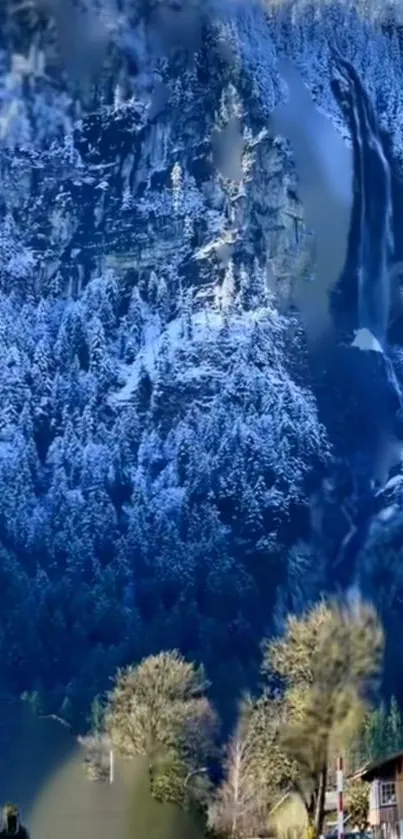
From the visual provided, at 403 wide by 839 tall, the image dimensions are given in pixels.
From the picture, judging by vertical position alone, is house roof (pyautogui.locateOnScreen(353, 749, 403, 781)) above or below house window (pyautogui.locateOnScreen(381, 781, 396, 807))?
above

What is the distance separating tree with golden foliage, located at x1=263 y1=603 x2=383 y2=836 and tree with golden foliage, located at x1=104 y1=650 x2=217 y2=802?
0.86 metres

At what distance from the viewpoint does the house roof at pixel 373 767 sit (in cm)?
1272

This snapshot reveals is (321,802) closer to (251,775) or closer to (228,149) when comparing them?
(251,775)

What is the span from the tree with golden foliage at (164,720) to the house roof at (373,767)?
1666mm

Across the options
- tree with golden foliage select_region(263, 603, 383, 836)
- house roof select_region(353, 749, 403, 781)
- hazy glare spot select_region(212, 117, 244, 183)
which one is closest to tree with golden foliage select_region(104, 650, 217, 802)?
tree with golden foliage select_region(263, 603, 383, 836)

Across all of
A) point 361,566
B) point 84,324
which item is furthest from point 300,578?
point 84,324

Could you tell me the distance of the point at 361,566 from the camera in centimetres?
1533

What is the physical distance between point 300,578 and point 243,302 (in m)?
3.73

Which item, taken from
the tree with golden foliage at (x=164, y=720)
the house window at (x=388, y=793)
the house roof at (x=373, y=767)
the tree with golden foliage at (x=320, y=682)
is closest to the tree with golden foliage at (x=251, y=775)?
the tree with golden foliage at (x=320, y=682)

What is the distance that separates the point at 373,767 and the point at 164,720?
7.16 ft

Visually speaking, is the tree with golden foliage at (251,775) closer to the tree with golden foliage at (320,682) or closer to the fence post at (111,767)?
the tree with golden foliage at (320,682)

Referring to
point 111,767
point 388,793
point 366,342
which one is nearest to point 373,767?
point 388,793

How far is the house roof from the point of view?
41.7 ft

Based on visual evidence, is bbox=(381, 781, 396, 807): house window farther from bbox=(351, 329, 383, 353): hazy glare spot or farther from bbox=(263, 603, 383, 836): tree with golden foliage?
bbox=(351, 329, 383, 353): hazy glare spot
